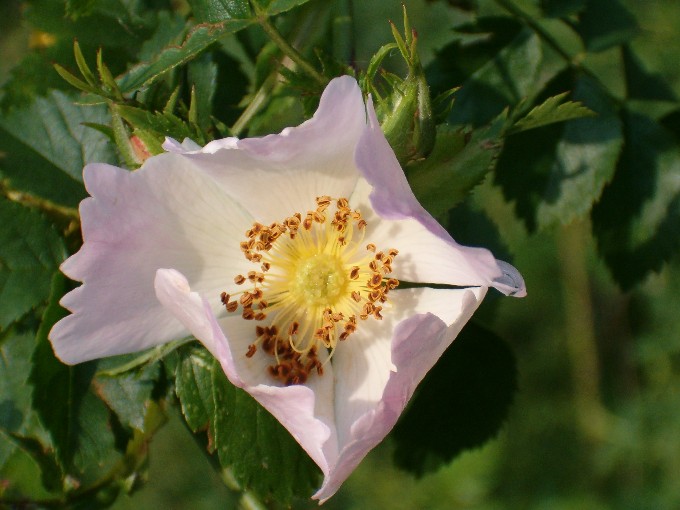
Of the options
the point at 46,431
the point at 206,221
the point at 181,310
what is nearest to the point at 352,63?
the point at 206,221

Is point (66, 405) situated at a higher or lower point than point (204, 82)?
lower

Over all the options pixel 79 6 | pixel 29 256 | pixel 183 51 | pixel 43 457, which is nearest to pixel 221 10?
pixel 183 51

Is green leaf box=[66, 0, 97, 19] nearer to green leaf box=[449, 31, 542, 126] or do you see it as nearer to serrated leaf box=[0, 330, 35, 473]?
serrated leaf box=[0, 330, 35, 473]

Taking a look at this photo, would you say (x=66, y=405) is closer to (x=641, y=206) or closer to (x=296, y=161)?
(x=296, y=161)

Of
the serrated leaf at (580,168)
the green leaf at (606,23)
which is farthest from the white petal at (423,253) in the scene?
the green leaf at (606,23)

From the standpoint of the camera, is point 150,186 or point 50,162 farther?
point 50,162

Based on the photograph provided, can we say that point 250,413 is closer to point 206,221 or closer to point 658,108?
point 206,221
